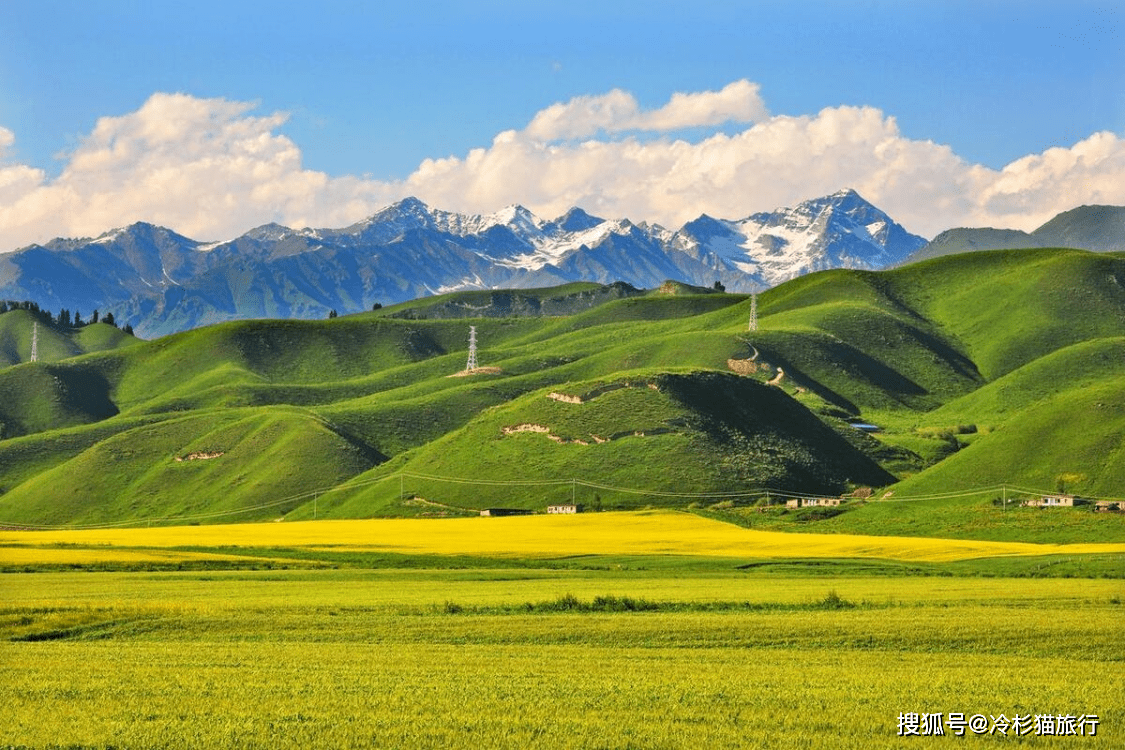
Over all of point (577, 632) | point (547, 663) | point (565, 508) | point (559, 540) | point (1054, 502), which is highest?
point (547, 663)

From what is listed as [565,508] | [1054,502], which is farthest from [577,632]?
[565,508]

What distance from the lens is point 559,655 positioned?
40344 millimetres

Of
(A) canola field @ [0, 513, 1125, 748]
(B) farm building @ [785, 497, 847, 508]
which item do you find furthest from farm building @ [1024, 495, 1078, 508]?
(A) canola field @ [0, 513, 1125, 748]

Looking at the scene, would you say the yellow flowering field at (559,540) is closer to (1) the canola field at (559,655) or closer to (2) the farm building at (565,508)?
(1) the canola field at (559,655)

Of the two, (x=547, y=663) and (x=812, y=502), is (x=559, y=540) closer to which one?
(x=812, y=502)

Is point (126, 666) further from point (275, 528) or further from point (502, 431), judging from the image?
point (502, 431)

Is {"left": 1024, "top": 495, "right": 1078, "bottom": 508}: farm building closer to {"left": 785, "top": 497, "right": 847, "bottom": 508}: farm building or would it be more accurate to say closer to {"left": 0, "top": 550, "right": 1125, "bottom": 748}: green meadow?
{"left": 785, "top": 497, "right": 847, "bottom": 508}: farm building

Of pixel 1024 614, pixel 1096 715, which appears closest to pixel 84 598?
pixel 1024 614

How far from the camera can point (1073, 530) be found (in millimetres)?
112438

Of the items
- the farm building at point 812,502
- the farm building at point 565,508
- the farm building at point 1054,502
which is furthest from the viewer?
the farm building at point 565,508

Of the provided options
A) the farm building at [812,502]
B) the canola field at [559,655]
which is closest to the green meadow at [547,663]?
the canola field at [559,655]

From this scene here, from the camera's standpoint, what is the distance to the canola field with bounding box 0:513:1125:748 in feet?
94.2

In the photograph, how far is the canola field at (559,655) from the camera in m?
28.7

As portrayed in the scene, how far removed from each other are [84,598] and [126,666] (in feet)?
76.6
